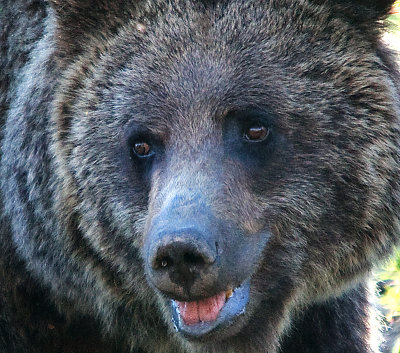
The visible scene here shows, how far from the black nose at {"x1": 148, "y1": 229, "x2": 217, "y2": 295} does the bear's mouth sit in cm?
31

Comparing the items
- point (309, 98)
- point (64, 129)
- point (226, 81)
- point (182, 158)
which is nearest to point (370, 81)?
point (309, 98)

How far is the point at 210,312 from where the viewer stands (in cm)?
483

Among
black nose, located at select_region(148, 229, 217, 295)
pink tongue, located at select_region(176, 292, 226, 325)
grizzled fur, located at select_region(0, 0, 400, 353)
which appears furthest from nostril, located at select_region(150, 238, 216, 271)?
pink tongue, located at select_region(176, 292, 226, 325)

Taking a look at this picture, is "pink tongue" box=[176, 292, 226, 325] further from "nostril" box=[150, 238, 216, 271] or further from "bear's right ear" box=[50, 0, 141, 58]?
"bear's right ear" box=[50, 0, 141, 58]

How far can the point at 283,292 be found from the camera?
531 centimetres

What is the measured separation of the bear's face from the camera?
15.9 feet

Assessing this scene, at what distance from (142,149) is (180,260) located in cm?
95

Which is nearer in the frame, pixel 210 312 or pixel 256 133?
pixel 210 312

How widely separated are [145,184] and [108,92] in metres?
0.62

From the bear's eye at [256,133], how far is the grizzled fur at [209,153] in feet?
0.12

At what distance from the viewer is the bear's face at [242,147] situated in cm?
486

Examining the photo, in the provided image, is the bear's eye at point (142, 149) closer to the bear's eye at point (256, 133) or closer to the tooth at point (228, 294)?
the bear's eye at point (256, 133)

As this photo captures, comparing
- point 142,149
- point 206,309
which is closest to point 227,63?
point 142,149

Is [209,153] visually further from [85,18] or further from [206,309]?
[85,18]
